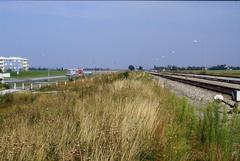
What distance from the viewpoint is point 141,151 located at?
26.4 feet

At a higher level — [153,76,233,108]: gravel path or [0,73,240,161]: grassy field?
[0,73,240,161]: grassy field

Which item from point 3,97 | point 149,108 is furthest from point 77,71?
point 149,108

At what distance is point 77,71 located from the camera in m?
125

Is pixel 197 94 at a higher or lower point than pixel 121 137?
lower

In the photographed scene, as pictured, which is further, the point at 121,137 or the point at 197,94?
the point at 197,94

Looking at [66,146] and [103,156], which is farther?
[66,146]

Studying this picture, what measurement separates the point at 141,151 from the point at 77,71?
118 meters

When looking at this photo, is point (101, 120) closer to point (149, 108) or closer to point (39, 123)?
point (39, 123)

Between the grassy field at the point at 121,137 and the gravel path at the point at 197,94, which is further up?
the grassy field at the point at 121,137

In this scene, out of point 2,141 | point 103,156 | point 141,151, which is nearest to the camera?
point 103,156

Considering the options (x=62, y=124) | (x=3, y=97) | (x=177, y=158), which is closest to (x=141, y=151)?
(x=177, y=158)

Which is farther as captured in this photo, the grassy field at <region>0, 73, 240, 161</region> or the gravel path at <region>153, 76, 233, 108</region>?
the gravel path at <region>153, 76, 233, 108</region>

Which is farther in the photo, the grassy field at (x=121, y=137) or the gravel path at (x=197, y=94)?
the gravel path at (x=197, y=94)

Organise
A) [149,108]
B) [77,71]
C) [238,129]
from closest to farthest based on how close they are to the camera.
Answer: [238,129] < [149,108] < [77,71]
